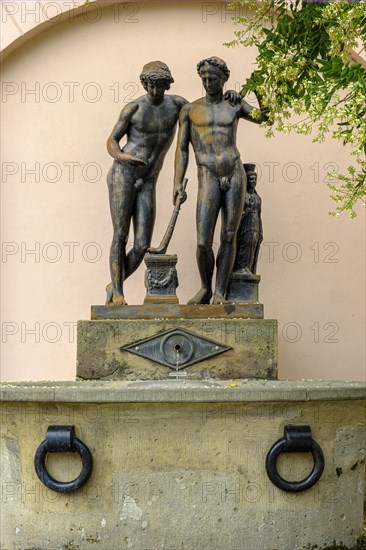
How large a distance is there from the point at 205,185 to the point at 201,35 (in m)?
2.21

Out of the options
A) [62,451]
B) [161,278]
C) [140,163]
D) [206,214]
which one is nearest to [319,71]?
[206,214]

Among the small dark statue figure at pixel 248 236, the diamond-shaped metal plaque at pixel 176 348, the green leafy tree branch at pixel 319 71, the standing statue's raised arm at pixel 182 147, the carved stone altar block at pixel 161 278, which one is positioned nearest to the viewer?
the green leafy tree branch at pixel 319 71

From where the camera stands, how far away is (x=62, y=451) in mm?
3979

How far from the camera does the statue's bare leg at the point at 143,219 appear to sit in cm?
554

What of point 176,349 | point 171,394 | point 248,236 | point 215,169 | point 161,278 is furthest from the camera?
point 248,236

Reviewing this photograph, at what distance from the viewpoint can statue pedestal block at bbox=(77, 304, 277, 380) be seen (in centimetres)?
504

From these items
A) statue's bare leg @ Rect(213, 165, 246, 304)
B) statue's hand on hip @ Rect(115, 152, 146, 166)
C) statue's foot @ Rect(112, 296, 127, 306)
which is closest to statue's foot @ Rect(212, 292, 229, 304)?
statue's bare leg @ Rect(213, 165, 246, 304)

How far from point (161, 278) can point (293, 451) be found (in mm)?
1605

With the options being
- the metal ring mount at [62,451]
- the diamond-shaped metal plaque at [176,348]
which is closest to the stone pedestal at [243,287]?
the diamond-shaped metal plaque at [176,348]

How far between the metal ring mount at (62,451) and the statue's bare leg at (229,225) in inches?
65.1

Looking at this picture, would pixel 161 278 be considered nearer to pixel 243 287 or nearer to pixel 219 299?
pixel 219 299

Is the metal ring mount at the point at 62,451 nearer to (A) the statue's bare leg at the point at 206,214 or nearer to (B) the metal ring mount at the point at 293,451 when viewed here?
(B) the metal ring mount at the point at 293,451

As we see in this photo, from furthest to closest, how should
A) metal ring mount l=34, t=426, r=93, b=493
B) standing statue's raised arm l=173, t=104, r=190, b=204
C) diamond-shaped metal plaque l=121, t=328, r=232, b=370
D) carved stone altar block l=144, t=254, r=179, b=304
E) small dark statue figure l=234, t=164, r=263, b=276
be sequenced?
small dark statue figure l=234, t=164, r=263, b=276
standing statue's raised arm l=173, t=104, r=190, b=204
carved stone altar block l=144, t=254, r=179, b=304
diamond-shaped metal plaque l=121, t=328, r=232, b=370
metal ring mount l=34, t=426, r=93, b=493

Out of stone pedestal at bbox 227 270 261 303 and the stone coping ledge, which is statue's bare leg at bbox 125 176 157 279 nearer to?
stone pedestal at bbox 227 270 261 303
